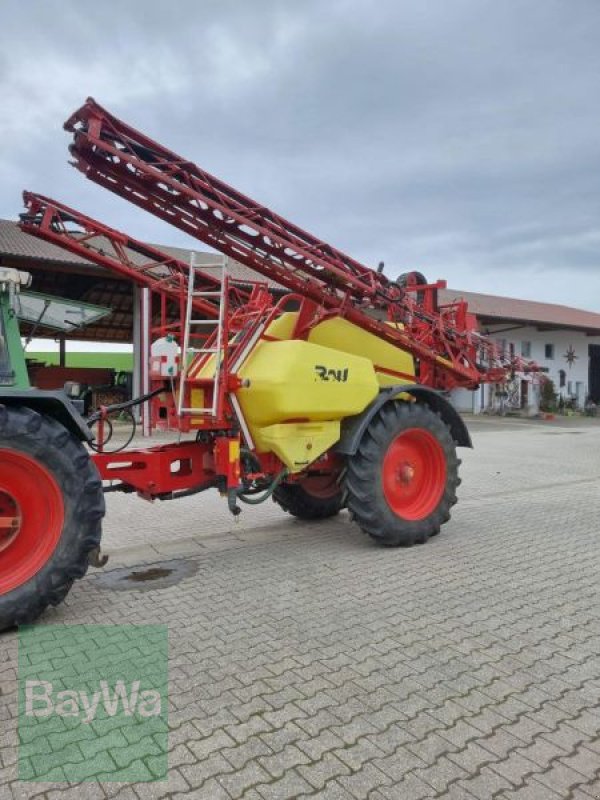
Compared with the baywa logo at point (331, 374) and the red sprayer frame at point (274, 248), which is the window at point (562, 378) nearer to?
the red sprayer frame at point (274, 248)

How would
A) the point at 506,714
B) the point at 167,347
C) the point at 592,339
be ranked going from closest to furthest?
the point at 506,714 → the point at 167,347 → the point at 592,339

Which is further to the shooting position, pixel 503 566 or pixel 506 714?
pixel 503 566

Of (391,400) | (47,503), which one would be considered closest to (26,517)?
(47,503)

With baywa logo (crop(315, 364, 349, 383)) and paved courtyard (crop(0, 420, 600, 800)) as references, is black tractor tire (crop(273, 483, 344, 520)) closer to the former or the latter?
paved courtyard (crop(0, 420, 600, 800))

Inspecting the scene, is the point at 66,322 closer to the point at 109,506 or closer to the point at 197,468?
the point at 197,468

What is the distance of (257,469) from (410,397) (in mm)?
1636

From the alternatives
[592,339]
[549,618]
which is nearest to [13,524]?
[549,618]

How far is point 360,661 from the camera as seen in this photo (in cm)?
314

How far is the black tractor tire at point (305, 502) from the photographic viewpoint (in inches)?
244

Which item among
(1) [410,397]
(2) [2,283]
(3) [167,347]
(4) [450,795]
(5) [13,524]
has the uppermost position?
(2) [2,283]

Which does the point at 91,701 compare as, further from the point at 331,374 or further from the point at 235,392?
the point at 331,374

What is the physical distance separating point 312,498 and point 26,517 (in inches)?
127

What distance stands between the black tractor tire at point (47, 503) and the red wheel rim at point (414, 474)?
2.67 meters

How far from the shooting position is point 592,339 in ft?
106
